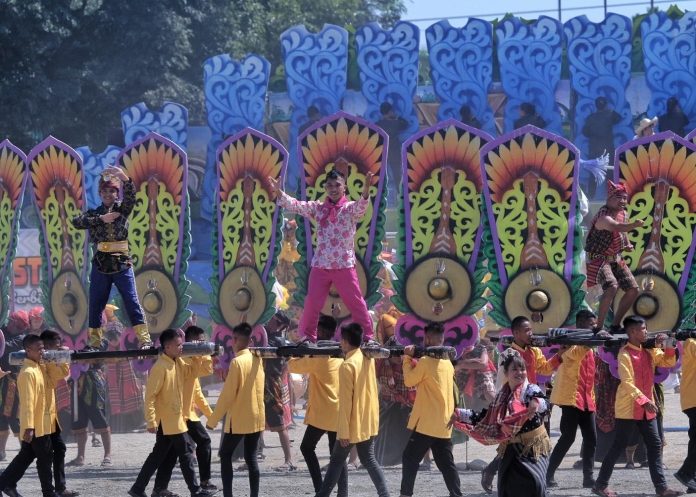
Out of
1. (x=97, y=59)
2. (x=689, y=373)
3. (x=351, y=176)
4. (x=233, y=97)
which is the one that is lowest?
(x=689, y=373)

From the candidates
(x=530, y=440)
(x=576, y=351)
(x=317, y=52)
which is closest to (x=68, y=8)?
(x=317, y=52)

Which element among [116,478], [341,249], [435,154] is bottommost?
[116,478]

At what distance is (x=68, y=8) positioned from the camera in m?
34.6

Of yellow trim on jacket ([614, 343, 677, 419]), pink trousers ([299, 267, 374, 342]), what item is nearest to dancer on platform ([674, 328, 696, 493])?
yellow trim on jacket ([614, 343, 677, 419])

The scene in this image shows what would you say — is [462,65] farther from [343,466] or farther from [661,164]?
[343,466]

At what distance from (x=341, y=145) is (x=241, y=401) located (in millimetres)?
3279

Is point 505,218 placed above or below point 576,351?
above

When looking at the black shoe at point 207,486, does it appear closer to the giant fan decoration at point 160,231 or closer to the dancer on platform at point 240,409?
the dancer on platform at point 240,409

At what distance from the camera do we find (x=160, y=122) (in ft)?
70.3

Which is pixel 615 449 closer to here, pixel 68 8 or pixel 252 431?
pixel 252 431

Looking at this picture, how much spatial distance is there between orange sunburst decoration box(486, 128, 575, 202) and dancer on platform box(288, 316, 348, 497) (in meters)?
2.51

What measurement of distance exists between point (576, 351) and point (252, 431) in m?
2.97

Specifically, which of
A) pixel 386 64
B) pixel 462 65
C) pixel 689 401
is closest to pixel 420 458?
pixel 689 401

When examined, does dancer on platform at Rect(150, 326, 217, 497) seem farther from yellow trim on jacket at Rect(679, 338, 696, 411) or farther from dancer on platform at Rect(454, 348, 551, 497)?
yellow trim on jacket at Rect(679, 338, 696, 411)
